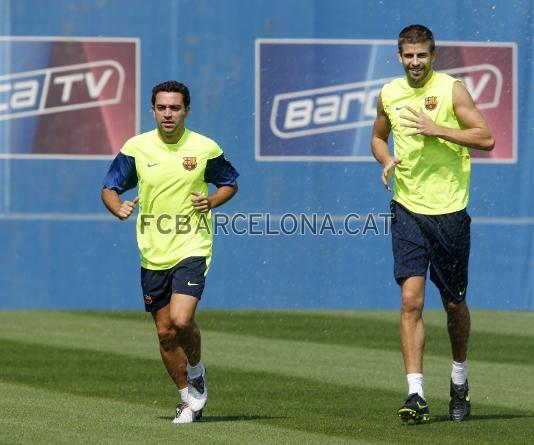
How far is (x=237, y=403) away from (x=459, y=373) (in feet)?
4.73

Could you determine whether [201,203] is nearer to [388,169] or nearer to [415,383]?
[388,169]

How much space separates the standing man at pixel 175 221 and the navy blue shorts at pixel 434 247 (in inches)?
40.1

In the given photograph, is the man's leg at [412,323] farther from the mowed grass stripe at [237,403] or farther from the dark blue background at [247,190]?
the dark blue background at [247,190]

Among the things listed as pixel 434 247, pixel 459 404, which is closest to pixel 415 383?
pixel 459 404

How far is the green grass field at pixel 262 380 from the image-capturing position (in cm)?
806

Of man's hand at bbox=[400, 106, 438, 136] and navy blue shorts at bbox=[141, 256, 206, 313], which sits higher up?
man's hand at bbox=[400, 106, 438, 136]

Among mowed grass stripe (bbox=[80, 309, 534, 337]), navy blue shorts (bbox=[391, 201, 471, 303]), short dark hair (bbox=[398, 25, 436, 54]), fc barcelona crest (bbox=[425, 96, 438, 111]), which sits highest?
short dark hair (bbox=[398, 25, 436, 54])

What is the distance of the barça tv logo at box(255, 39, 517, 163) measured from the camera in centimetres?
1645

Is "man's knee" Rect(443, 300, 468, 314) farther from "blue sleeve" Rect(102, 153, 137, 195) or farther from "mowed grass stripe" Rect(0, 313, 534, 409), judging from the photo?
"blue sleeve" Rect(102, 153, 137, 195)

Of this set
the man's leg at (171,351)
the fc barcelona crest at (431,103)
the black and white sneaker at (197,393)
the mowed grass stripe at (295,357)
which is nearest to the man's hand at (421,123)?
the fc barcelona crest at (431,103)

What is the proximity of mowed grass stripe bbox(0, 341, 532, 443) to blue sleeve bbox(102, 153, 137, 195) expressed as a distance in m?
1.30

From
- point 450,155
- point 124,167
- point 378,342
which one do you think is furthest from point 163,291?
point 378,342

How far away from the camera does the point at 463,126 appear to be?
8.73 m

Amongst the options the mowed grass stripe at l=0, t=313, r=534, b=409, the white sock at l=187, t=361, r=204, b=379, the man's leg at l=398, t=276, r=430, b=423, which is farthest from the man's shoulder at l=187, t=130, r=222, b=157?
the mowed grass stripe at l=0, t=313, r=534, b=409
